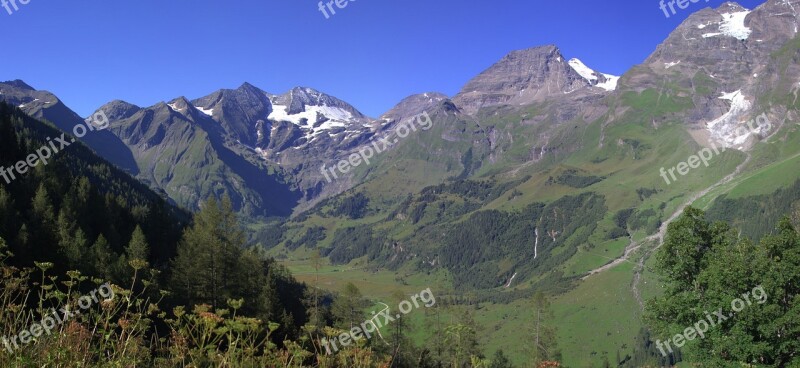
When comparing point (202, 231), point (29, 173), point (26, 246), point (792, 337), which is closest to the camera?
point (792, 337)

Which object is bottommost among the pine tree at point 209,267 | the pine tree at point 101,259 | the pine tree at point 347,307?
the pine tree at point 347,307

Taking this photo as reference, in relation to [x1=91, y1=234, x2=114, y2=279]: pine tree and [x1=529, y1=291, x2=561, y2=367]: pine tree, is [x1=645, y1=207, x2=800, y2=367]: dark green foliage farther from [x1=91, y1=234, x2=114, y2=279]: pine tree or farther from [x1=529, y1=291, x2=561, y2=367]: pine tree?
[x1=91, y1=234, x2=114, y2=279]: pine tree

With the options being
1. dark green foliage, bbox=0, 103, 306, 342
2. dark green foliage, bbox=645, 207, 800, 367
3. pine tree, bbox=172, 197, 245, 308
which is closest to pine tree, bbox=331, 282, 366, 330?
dark green foliage, bbox=0, 103, 306, 342

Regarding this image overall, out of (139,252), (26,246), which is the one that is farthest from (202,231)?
(26,246)

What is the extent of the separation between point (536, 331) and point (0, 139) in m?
81.0

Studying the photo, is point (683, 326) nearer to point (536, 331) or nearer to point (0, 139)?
point (536, 331)

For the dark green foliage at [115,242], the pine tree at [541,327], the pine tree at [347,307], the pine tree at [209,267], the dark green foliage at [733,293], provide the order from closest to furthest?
the dark green foliage at [733,293] → the dark green foliage at [115,242] → the pine tree at [209,267] → the pine tree at [541,327] → the pine tree at [347,307]

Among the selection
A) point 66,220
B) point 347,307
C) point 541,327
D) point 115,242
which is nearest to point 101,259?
point 66,220

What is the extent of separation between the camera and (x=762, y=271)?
19.9 metres

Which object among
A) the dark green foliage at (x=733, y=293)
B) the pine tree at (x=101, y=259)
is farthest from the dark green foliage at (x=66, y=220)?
the dark green foliage at (x=733, y=293)

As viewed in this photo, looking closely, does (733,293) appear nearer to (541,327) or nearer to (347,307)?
(541,327)

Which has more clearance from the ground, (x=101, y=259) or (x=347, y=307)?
(x=101, y=259)

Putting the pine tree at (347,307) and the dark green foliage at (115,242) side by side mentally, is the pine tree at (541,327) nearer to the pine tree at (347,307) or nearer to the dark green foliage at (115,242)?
the pine tree at (347,307)

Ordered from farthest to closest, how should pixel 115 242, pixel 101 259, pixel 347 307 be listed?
1. pixel 115 242
2. pixel 347 307
3. pixel 101 259
